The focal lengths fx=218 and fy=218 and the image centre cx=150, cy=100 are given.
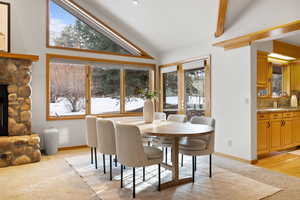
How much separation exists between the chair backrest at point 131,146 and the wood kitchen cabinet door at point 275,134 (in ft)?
10.7

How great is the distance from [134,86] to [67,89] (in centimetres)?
189

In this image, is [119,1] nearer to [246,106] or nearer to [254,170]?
[246,106]

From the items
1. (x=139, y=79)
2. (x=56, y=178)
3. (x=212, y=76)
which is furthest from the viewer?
(x=139, y=79)

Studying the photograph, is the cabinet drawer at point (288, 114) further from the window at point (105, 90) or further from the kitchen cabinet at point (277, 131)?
the window at point (105, 90)

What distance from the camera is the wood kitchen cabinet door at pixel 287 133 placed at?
4852mm

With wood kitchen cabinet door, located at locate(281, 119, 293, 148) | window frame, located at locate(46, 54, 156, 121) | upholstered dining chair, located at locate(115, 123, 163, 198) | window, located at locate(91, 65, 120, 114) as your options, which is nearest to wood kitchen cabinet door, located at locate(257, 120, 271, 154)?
wood kitchen cabinet door, located at locate(281, 119, 293, 148)

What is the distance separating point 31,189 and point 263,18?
174 inches

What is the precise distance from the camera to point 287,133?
496 centimetres

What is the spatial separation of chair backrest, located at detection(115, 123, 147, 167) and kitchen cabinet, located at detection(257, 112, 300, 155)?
2.83 meters

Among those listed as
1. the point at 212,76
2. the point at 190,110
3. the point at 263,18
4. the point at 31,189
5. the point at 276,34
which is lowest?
the point at 31,189

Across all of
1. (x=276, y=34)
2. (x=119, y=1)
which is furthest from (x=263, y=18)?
(x=119, y=1)

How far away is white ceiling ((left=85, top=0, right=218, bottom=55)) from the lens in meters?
4.36

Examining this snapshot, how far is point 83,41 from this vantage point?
18.3ft

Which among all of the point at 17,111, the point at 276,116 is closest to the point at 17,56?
the point at 17,111
